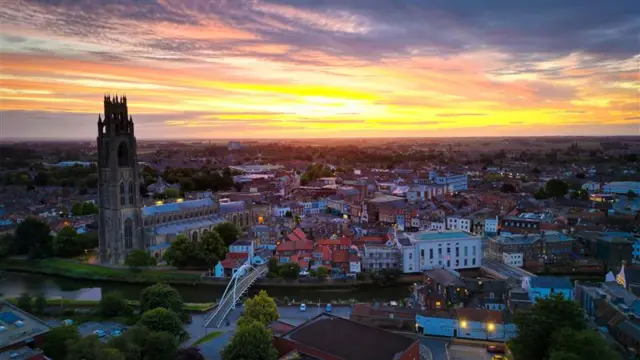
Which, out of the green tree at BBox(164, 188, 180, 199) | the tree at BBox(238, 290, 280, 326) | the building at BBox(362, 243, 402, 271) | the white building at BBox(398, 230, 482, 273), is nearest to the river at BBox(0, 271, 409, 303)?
the building at BBox(362, 243, 402, 271)

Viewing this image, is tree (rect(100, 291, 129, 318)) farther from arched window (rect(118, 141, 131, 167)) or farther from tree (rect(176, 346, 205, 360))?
arched window (rect(118, 141, 131, 167))

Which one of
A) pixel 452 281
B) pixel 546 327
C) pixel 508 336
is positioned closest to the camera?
pixel 546 327

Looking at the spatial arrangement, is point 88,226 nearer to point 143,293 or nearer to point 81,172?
point 143,293

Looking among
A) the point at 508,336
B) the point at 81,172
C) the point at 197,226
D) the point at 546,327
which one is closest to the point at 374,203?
the point at 197,226

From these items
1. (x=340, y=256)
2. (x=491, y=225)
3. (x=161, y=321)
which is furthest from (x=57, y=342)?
(x=491, y=225)

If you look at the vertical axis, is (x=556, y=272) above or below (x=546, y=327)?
below

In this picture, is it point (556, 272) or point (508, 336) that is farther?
point (556, 272)

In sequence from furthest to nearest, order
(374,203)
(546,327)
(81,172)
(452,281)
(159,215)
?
(81,172)
(374,203)
(159,215)
(452,281)
(546,327)
